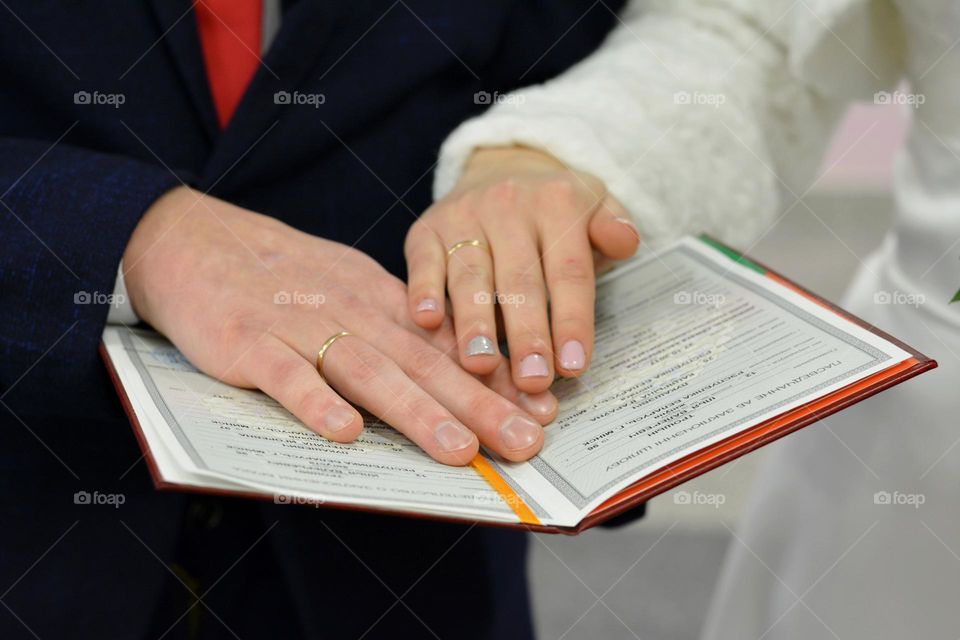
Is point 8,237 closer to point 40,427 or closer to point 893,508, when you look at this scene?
point 40,427

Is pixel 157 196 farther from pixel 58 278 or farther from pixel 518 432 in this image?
pixel 518 432

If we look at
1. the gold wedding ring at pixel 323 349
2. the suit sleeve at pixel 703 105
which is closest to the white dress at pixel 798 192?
the suit sleeve at pixel 703 105

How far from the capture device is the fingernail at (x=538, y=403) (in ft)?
1.86

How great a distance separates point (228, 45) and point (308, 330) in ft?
0.82

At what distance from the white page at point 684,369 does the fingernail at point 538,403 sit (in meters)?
0.01

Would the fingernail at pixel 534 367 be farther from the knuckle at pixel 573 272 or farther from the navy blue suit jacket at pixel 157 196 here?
the navy blue suit jacket at pixel 157 196

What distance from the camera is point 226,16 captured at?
67 cm

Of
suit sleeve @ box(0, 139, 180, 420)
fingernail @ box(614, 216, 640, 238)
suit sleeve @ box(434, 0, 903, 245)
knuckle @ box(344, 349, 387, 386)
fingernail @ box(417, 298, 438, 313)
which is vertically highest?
suit sleeve @ box(434, 0, 903, 245)

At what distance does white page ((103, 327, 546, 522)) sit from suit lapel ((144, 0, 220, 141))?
0.20m

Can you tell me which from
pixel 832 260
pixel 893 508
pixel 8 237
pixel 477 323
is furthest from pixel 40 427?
pixel 832 260

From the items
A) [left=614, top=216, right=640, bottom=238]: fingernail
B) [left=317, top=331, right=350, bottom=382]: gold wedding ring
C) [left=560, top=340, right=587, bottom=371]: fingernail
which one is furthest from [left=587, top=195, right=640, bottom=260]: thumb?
[left=317, top=331, right=350, bottom=382]: gold wedding ring

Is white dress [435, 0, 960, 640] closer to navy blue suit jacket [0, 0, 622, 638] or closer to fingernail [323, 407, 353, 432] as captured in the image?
navy blue suit jacket [0, 0, 622, 638]

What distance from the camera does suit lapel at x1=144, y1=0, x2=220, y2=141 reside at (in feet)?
2.13

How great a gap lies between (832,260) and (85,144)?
2329mm
